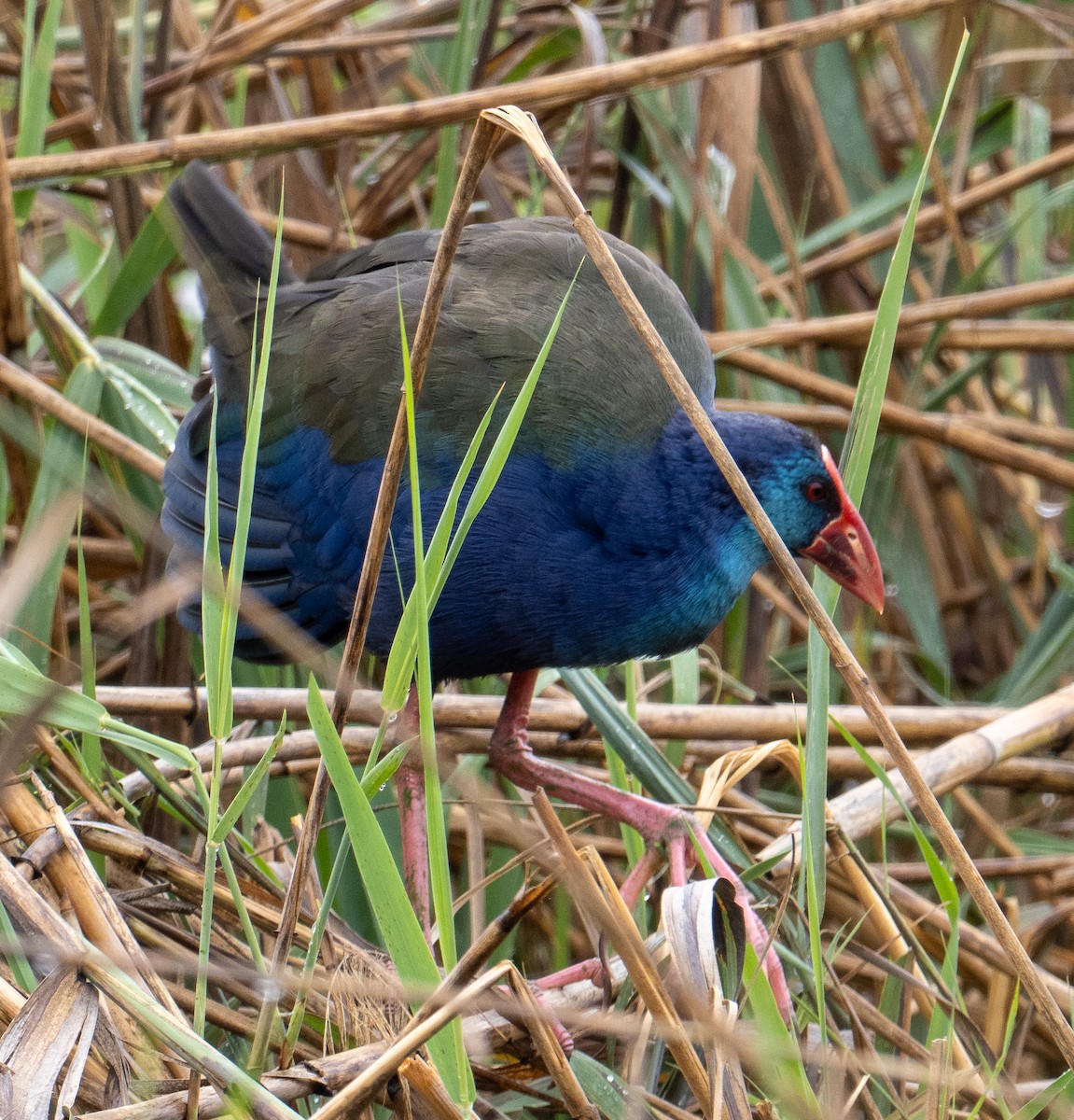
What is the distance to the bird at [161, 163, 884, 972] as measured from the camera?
1.47 m

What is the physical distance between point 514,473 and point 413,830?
18.0 inches

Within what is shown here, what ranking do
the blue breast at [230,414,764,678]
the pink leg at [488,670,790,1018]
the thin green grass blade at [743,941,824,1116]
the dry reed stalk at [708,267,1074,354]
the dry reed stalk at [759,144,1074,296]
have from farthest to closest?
the dry reed stalk at [759,144,1074,296] → the dry reed stalk at [708,267,1074,354] → the blue breast at [230,414,764,678] → the pink leg at [488,670,790,1018] → the thin green grass blade at [743,941,824,1116]

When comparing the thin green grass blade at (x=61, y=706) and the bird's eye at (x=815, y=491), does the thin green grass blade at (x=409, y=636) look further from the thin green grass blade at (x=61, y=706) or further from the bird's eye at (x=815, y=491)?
the bird's eye at (x=815, y=491)

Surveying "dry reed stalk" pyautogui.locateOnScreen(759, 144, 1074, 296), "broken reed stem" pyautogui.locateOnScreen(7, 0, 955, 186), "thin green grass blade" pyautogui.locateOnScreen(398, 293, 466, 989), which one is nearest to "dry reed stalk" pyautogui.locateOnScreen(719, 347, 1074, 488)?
"dry reed stalk" pyautogui.locateOnScreen(759, 144, 1074, 296)

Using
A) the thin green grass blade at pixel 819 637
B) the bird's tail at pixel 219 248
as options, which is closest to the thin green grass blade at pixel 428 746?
the thin green grass blade at pixel 819 637

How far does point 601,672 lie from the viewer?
2.07 meters

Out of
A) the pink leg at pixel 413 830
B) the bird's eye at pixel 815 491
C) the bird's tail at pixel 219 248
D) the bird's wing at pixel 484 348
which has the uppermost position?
the bird's tail at pixel 219 248

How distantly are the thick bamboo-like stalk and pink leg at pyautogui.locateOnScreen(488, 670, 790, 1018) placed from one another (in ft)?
0.30

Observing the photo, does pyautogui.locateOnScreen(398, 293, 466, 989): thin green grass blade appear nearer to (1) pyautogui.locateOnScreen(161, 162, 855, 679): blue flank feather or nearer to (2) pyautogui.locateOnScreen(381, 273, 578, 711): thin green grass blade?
(2) pyautogui.locateOnScreen(381, 273, 578, 711): thin green grass blade

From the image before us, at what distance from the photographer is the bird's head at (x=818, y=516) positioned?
153 centimetres

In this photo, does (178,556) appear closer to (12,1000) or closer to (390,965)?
(390,965)

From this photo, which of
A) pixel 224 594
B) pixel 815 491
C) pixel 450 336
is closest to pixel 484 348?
pixel 450 336

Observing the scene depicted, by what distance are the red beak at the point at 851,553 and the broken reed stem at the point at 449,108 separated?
1.62ft

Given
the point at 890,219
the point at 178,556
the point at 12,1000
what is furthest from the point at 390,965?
the point at 890,219
